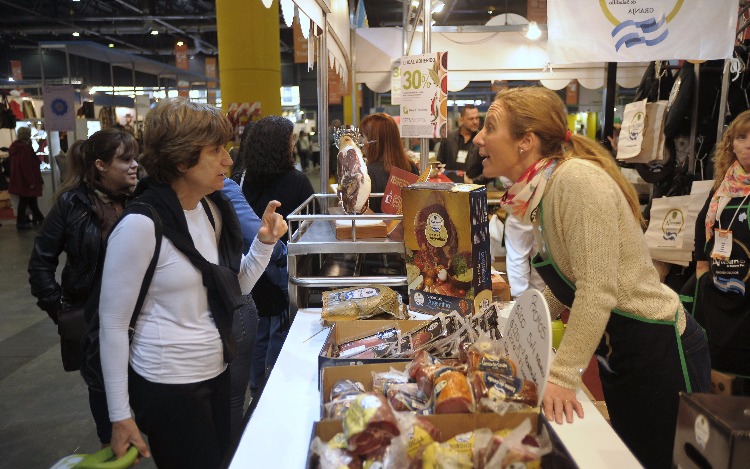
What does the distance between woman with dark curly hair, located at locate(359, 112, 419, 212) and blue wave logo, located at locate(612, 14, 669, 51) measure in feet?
4.84

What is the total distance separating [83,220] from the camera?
2.64 m

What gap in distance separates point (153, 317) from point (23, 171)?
34.0 feet

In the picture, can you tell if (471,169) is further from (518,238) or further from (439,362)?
(439,362)

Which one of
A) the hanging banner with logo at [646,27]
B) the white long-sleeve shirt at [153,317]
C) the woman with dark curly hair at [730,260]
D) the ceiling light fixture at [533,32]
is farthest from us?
the ceiling light fixture at [533,32]

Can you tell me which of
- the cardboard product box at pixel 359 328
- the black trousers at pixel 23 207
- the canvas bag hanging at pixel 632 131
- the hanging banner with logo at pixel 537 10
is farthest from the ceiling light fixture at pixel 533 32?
the black trousers at pixel 23 207

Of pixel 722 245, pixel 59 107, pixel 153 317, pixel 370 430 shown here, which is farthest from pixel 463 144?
pixel 59 107

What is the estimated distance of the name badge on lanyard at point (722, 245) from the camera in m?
2.99

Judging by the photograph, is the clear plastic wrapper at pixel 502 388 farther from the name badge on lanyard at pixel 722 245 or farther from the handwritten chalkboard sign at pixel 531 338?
the name badge on lanyard at pixel 722 245

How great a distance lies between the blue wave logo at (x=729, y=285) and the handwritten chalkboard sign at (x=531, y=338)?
6.96 ft

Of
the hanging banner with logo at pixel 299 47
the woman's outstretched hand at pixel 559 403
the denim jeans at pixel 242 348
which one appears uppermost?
the hanging banner with logo at pixel 299 47

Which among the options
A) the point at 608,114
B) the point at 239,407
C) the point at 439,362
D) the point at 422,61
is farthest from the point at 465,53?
the point at 439,362

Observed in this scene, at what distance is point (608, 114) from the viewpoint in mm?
4277

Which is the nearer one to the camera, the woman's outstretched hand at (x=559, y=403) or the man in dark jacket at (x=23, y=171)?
the woman's outstretched hand at (x=559, y=403)

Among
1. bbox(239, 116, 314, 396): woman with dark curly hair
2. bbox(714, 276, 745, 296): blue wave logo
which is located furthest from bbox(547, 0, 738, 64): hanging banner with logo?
bbox(239, 116, 314, 396): woman with dark curly hair
